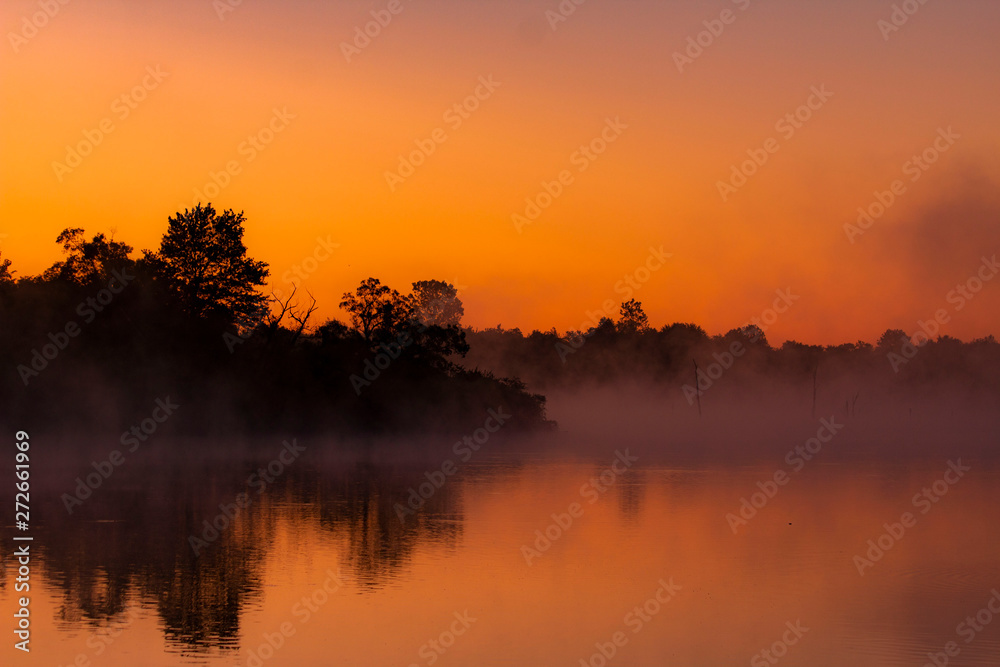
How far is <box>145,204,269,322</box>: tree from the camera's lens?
8850 cm

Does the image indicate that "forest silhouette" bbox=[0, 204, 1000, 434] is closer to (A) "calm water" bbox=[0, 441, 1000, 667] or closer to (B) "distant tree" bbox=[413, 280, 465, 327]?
(B) "distant tree" bbox=[413, 280, 465, 327]

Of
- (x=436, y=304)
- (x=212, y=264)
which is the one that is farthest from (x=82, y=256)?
(x=436, y=304)

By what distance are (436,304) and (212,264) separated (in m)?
36.4

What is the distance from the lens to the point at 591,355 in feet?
621

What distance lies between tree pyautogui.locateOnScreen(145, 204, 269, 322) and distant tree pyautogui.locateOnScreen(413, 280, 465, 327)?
12.9m

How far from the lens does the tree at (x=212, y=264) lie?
290ft

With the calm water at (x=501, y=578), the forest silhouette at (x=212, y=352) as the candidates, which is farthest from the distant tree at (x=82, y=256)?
the calm water at (x=501, y=578)

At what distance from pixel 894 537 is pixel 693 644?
1668 centimetres

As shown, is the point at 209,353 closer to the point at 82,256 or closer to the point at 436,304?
the point at 82,256

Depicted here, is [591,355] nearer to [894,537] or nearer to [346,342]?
[346,342]

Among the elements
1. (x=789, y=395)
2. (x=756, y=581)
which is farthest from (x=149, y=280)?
(x=789, y=395)

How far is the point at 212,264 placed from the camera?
8988 cm

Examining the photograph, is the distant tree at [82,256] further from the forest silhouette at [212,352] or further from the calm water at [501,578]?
the calm water at [501,578]

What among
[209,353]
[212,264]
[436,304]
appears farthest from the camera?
[436,304]
